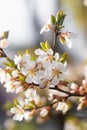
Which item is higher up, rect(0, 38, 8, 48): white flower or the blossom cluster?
rect(0, 38, 8, 48): white flower

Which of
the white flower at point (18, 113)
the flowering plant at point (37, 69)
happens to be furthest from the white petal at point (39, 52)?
the white flower at point (18, 113)

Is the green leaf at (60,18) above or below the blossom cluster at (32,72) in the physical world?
above

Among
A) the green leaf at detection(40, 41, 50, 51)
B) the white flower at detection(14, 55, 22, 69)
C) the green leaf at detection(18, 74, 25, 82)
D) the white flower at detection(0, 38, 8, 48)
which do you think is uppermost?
the white flower at detection(0, 38, 8, 48)

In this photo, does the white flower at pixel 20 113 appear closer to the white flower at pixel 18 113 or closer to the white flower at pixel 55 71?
the white flower at pixel 18 113

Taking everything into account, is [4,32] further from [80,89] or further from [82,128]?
[82,128]

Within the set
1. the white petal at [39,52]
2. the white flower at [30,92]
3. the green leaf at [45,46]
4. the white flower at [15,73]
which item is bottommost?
the white flower at [30,92]

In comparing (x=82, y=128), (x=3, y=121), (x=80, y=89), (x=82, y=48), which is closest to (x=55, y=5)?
(x=82, y=48)

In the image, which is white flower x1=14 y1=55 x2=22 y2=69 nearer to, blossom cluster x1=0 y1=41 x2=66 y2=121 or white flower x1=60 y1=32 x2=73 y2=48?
blossom cluster x1=0 y1=41 x2=66 y2=121

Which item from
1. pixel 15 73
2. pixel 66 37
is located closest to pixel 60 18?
pixel 66 37

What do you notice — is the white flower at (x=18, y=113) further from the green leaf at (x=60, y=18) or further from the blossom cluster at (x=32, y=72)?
the green leaf at (x=60, y=18)

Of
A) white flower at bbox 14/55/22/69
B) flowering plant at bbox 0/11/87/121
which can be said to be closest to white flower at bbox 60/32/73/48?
flowering plant at bbox 0/11/87/121

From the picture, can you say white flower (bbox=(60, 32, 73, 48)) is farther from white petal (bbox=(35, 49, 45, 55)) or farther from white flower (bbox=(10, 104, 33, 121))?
white flower (bbox=(10, 104, 33, 121))

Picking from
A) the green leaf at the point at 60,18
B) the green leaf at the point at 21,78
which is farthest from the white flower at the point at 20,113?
the green leaf at the point at 60,18
